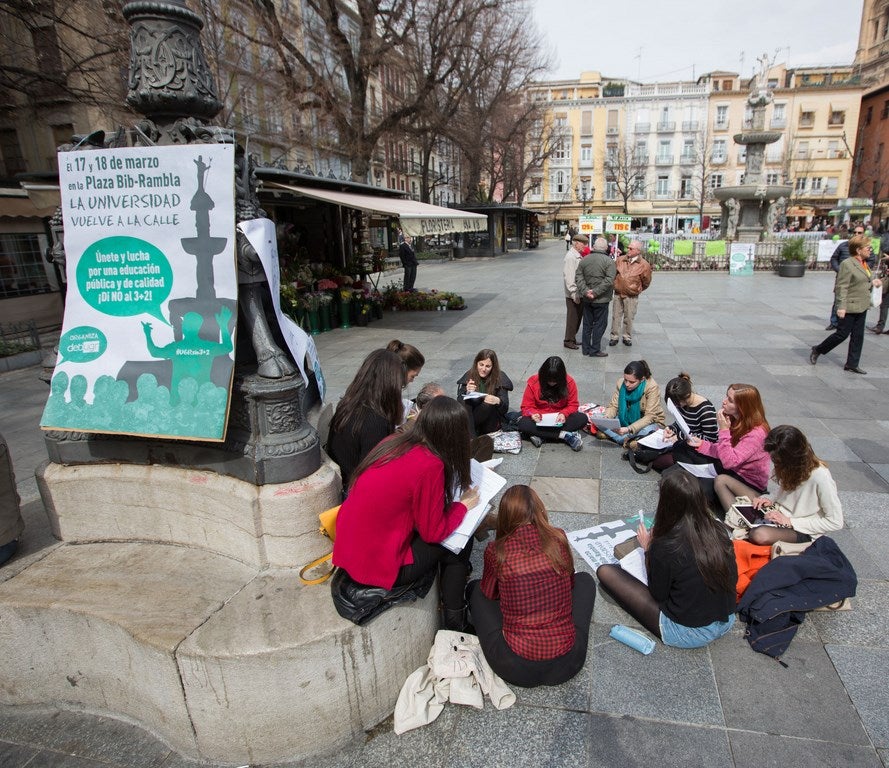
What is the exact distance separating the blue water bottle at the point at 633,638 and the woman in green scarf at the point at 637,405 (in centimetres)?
243

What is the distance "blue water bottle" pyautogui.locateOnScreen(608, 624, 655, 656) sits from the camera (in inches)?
113

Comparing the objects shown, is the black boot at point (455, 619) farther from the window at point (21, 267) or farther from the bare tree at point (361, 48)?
the bare tree at point (361, 48)

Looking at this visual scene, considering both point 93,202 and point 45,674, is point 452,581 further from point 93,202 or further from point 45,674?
point 93,202

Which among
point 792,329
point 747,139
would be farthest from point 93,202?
point 747,139

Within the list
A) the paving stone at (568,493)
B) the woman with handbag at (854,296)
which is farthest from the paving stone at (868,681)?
the woman with handbag at (854,296)

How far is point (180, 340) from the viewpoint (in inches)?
109

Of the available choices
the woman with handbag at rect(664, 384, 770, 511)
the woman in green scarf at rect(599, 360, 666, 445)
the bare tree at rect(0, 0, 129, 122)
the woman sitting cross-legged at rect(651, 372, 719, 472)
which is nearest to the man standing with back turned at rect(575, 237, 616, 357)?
the woman in green scarf at rect(599, 360, 666, 445)

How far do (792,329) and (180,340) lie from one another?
36.0ft

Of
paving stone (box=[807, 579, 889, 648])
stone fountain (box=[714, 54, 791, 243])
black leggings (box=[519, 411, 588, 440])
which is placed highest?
stone fountain (box=[714, 54, 791, 243])

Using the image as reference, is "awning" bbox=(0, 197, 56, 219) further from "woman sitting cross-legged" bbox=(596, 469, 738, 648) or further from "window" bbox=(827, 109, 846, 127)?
"window" bbox=(827, 109, 846, 127)

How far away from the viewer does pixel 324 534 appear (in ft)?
9.60

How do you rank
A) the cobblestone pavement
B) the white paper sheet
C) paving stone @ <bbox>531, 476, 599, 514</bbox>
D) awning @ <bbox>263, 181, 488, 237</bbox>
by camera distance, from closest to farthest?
the cobblestone pavement
the white paper sheet
paving stone @ <bbox>531, 476, 599, 514</bbox>
awning @ <bbox>263, 181, 488, 237</bbox>

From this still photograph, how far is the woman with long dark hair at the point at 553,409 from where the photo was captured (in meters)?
5.47

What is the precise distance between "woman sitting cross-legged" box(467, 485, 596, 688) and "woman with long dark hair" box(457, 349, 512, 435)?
2.78 metres
